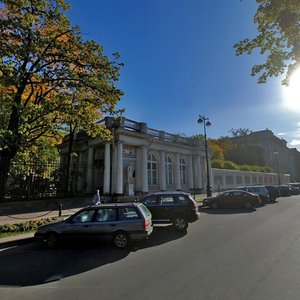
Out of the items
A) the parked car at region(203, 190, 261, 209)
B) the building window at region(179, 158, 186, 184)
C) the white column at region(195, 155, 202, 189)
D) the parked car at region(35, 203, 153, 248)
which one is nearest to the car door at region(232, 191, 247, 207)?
the parked car at region(203, 190, 261, 209)

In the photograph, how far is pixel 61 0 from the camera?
14641 millimetres

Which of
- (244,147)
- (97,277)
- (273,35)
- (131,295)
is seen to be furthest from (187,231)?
(244,147)

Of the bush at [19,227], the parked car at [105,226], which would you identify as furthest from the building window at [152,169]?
the parked car at [105,226]

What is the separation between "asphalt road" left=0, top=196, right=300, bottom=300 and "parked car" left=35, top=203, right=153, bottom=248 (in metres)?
0.41

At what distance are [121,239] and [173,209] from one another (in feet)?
12.7

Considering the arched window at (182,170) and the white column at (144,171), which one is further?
the arched window at (182,170)

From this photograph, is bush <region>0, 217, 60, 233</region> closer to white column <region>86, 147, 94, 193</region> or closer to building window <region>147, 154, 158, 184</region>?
white column <region>86, 147, 94, 193</region>

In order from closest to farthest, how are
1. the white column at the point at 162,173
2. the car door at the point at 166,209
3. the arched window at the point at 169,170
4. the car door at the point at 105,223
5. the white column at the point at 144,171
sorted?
1. the car door at the point at 105,223
2. the car door at the point at 166,209
3. the white column at the point at 144,171
4. the white column at the point at 162,173
5. the arched window at the point at 169,170

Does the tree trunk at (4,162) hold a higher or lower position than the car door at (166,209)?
higher

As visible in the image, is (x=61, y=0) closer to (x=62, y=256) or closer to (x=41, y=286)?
(x=62, y=256)

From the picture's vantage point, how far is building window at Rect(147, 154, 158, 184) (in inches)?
1168

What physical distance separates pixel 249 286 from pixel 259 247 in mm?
3449

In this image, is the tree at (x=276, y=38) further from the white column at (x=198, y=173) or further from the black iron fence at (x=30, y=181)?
the white column at (x=198, y=173)

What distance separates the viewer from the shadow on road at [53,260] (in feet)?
20.1
